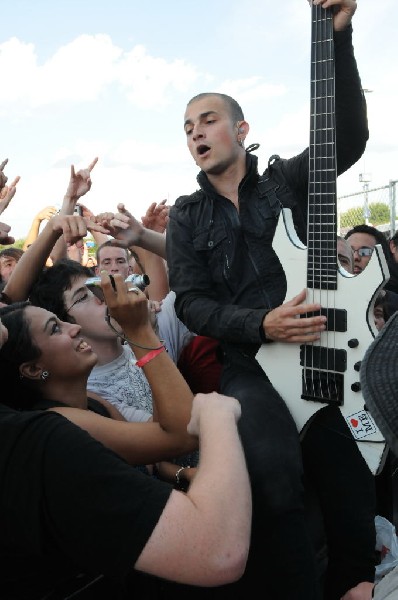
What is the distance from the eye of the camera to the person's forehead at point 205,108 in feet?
8.95

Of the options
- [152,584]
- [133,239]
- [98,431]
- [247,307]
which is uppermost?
[133,239]

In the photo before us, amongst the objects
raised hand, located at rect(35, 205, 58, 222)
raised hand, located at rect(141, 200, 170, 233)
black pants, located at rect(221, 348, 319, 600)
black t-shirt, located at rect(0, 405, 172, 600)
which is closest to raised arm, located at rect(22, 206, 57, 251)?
raised hand, located at rect(35, 205, 58, 222)

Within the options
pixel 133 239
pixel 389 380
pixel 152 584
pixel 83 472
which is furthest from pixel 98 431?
pixel 133 239

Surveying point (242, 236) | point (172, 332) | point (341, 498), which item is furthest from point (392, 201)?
point (341, 498)

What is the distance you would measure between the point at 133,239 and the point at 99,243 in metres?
1.21

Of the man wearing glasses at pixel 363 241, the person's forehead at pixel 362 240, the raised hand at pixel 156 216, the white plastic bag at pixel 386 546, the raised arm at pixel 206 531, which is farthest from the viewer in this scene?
the person's forehead at pixel 362 240

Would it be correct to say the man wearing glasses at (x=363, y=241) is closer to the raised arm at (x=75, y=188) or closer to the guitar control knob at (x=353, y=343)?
the raised arm at (x=75, y=188)

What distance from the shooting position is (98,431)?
1.82 m

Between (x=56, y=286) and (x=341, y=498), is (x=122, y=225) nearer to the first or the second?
(x=56, y=286)

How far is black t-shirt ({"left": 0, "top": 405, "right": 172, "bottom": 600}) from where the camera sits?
1094mm

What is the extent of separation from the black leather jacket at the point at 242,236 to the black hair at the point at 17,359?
77 centimetres

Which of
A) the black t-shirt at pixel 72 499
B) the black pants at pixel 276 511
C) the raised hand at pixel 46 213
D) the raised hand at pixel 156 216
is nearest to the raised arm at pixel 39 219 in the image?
the raised hand at pixel 46 213

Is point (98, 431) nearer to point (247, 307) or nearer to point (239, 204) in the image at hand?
point (247, 307)

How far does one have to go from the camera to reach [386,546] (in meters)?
2.55
